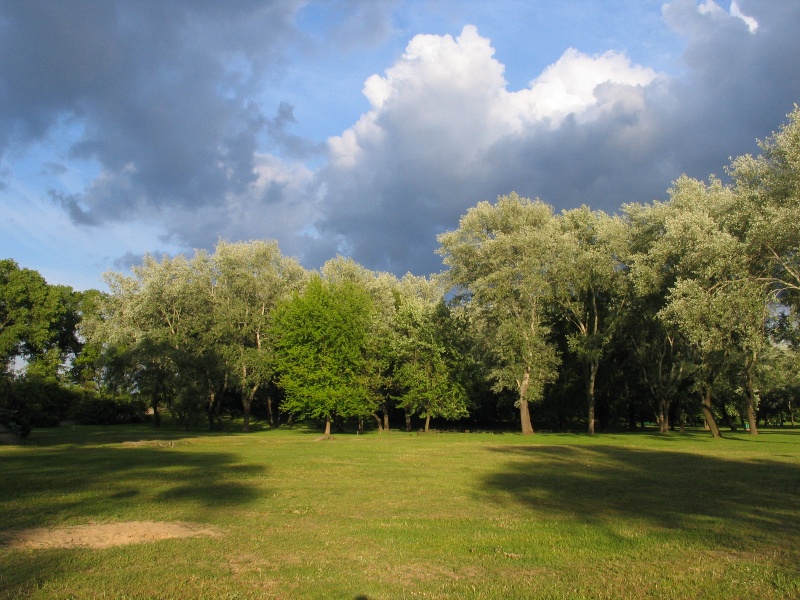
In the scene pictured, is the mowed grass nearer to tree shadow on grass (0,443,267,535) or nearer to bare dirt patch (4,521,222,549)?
tree shadow on grass (0,443,267,535)

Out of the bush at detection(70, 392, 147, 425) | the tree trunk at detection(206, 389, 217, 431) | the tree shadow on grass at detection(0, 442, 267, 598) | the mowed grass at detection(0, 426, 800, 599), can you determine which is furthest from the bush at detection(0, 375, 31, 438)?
the bush at detection(70, 392, 147, 425)

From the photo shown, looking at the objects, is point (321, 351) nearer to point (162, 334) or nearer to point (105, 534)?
point (162, 334)

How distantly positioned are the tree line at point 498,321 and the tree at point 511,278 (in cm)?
18

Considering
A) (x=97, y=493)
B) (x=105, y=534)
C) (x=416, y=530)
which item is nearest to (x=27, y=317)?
(x=97, y=493)

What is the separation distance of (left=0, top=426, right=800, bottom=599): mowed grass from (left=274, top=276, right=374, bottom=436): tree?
24.2m

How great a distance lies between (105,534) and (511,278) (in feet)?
133

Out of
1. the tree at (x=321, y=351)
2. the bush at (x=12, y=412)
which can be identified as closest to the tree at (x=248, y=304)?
the tree at (x=321, y=351)

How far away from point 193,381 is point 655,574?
5388 centimetres

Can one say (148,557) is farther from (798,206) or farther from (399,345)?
(399,345)

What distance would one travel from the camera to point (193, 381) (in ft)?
188

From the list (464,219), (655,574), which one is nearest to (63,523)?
(655,574)

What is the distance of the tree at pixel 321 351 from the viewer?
48.2 m

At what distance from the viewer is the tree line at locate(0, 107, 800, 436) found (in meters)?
30.0

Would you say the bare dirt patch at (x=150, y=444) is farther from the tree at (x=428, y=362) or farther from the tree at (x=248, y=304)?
the tree at (x=428, y=362)
